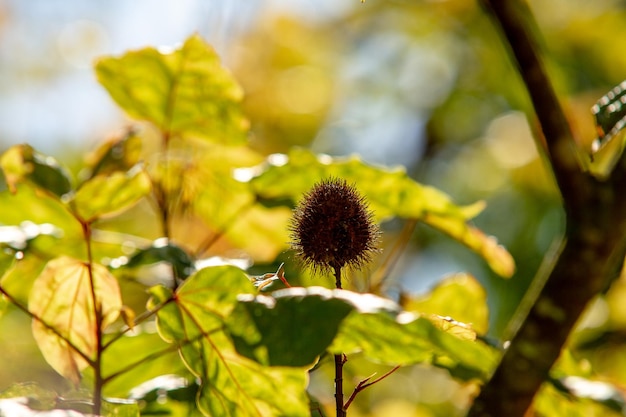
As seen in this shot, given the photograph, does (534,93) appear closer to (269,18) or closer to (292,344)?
(292,344)

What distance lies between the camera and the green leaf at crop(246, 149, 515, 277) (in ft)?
4.03

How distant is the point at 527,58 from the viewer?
93 cm

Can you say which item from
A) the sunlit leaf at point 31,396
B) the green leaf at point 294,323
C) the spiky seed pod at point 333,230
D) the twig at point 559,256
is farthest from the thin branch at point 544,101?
the sunlit leaf at point 31,396

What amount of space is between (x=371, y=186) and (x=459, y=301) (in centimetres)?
34

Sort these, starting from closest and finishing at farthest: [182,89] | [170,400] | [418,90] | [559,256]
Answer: [559,256], [170,400], [182,89], [418,90]

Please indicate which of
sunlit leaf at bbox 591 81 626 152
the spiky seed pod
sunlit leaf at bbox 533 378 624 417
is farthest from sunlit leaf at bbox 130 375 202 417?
sunlit leaf at bbox 591 81 626 152

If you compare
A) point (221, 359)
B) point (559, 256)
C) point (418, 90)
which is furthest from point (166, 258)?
point (418, 90)

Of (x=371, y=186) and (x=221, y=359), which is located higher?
(x=371, y=186)

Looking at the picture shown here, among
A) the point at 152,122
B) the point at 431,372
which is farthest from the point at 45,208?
the point at 431,372

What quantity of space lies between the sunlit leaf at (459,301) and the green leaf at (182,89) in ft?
1.45

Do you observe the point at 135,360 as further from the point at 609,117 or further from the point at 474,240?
the point at 609,117

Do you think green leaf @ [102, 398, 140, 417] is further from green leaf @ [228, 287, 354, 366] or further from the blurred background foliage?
the blurred background foliage

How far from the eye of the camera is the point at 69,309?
1.01 m

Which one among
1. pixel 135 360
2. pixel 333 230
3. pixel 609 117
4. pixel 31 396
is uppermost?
pixel 609 117
